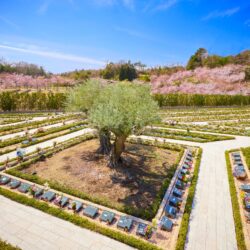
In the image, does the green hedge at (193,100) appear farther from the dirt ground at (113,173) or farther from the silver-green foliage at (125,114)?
the silver-green foliage at (125,114)

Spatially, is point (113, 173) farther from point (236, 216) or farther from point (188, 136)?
point (188, 136)

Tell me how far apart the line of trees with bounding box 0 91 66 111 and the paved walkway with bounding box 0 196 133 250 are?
30467 millimetres

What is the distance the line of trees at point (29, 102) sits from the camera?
Answer: 117 feet

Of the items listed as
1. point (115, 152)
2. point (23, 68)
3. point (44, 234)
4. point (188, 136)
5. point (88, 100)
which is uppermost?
point (23, 68)

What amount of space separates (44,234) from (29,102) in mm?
35482

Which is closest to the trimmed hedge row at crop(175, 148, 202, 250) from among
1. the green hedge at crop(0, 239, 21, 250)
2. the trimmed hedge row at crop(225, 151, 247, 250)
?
the trimmed hedge row at crop(225, 151, 247, 250)

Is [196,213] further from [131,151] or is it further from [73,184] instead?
[131,151]

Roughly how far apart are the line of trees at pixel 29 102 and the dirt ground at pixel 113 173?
81.7 ft

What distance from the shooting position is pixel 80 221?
8.59m

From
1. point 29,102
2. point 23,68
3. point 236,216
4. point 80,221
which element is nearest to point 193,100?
point 29,102

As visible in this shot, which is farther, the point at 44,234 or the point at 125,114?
the point at 125,114

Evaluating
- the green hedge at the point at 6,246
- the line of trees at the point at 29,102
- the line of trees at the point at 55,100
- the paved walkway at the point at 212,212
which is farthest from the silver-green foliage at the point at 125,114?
the line of trees at the point at 29,102

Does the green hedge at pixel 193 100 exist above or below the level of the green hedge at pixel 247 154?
above

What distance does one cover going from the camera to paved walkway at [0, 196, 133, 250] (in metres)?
7.54
